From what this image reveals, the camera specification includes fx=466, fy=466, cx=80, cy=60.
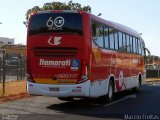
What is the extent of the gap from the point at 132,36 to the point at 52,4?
20.8m

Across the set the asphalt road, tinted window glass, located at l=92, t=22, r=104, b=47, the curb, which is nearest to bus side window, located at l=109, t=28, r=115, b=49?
tinted window glass, located at l=92, t=22, r=104, b=47

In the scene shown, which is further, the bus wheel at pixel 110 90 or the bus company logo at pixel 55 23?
the bus wheel at pixel 110 90

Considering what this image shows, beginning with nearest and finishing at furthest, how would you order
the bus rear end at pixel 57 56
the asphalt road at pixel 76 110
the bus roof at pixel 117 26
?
1. the asphalt road at pixel 76 110
2. the bus rear end at pixel 57 56
3. the bus roof at pixel 117 26

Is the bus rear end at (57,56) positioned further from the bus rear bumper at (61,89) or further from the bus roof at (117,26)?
the bus roof at (117,26)

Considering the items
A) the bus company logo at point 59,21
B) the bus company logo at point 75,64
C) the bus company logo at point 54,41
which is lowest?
the bus company logo at point 75,64

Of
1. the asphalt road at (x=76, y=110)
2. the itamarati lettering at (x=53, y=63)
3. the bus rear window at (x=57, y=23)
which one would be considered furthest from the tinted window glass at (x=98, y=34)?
the asphalt road at (x=76, y=110)

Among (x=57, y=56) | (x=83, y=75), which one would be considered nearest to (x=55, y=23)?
(x=57, y=56)

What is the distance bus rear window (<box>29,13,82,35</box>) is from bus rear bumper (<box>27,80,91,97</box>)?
1.93 m

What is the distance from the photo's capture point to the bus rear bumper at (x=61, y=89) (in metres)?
16.4

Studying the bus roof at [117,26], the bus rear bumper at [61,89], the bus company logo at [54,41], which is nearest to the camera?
the bus rear bumper at [61,89]

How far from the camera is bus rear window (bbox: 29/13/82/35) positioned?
16.8m

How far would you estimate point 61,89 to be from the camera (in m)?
16.6

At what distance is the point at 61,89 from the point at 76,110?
92 centimetres

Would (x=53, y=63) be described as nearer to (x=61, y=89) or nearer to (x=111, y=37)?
(x=61, y=89)
